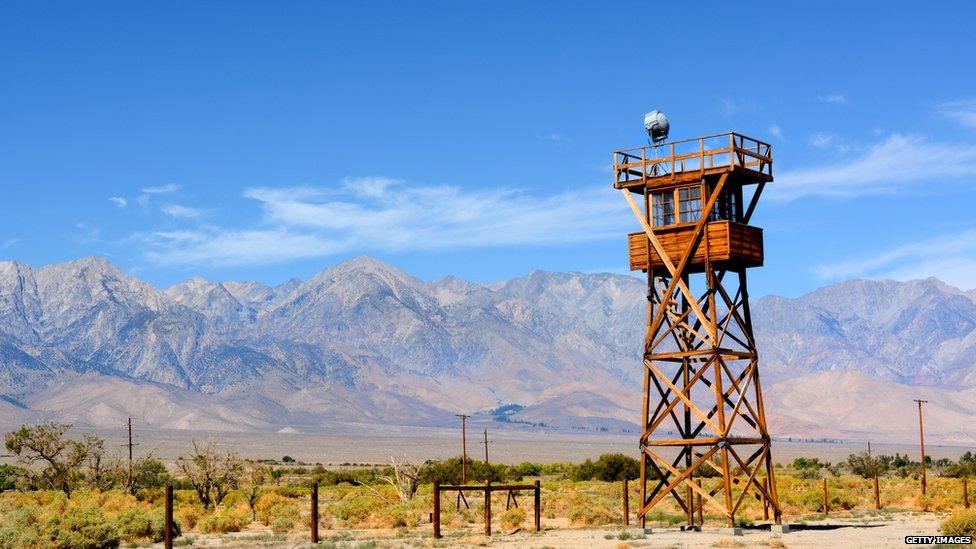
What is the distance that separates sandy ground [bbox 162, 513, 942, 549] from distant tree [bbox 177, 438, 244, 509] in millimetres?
12832

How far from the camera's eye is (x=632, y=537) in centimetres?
3272

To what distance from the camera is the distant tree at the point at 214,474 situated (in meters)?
50.6

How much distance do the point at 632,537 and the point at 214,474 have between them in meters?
23.8

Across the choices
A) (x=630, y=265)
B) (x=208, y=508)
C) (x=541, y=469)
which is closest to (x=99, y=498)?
(x=208, y=508)

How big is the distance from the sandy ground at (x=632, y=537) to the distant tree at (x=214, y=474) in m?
12.8

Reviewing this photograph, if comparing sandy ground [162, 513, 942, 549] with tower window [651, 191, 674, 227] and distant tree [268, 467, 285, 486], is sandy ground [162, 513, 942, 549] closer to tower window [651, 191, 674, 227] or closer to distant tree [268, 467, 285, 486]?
tower window [651, 191, 674, 227]

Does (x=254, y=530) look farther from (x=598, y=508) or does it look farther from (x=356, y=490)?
(x=356, y=490)

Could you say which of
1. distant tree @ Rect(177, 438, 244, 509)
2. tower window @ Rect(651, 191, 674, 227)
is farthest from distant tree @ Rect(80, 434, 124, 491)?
tower window @ Rect(651, 191, 674, 227)

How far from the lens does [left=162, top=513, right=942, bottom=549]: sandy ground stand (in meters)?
30.8

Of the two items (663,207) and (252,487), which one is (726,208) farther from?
(252,487)

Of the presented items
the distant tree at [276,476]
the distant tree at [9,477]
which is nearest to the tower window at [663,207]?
the distant tree at [276,476]

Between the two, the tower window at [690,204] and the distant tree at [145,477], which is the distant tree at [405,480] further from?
the tower window at [690,204]

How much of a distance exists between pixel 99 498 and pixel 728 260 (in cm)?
2717

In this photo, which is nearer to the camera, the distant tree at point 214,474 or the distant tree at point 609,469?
the distant tree at point 214,474
